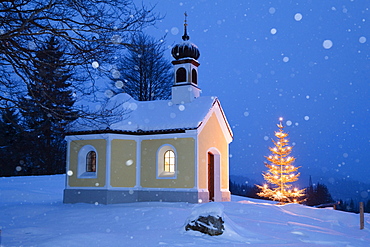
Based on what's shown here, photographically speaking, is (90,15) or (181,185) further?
(181,185)

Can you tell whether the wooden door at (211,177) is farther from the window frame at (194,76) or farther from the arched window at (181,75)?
the arched window at (181,75)

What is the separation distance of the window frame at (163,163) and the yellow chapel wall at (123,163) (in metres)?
1.15

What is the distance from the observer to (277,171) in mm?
25953

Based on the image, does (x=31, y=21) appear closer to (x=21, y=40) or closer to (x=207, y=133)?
(x=21, y=40)

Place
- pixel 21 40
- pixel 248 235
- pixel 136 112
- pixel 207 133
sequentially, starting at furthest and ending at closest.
→ pixel 136 112 < pixel 207 133 < pixel 248 235 < pixel 21 40

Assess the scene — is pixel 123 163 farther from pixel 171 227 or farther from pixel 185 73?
pixel 171 227

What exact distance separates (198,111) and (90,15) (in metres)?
10.4

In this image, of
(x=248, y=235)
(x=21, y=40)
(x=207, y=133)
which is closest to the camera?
(x=21, y=40)

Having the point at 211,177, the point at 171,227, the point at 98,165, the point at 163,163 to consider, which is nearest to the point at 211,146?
the point at 211,177

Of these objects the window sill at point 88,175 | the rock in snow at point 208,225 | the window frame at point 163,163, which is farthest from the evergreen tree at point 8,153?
the rock in snow at point 208,225

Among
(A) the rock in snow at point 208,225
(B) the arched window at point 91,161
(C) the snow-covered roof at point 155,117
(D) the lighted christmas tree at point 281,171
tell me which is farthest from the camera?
(D) the lighted christmas tree at point 281,171

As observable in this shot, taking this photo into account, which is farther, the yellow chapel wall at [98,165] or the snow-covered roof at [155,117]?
the snow-covered roof at [155,117]

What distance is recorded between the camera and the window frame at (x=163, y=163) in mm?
16828

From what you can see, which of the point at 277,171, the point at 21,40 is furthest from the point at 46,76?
the point at 277,171
